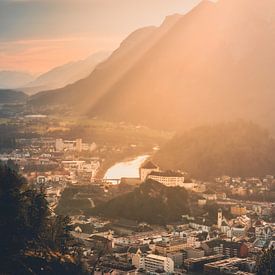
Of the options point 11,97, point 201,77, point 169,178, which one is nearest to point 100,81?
point 11,97

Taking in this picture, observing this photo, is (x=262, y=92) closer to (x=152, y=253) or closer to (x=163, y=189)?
(x=163, y=189)

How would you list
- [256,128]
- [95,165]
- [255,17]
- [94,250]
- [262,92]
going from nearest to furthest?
[94,250] < [95,165] < [256,128] < [262,92] < [255,17]

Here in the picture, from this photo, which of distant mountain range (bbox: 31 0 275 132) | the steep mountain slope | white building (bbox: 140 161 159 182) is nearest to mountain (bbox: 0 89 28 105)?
the steep mountain slope

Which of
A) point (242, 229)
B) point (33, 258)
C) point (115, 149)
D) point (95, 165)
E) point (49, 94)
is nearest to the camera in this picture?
point (33, 258)

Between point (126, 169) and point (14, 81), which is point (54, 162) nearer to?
point (126, 169)

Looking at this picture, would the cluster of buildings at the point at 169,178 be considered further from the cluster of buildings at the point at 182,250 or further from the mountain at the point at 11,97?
the mountain at the point at 11,97

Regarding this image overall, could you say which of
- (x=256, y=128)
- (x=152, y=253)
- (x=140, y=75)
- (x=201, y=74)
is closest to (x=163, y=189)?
(x=152, y=253)

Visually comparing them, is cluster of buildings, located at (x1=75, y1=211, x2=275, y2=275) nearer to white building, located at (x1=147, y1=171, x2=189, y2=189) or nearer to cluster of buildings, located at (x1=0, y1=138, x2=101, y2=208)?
white building, located at (x1=147, y1=171, x2=189, y2=189)
